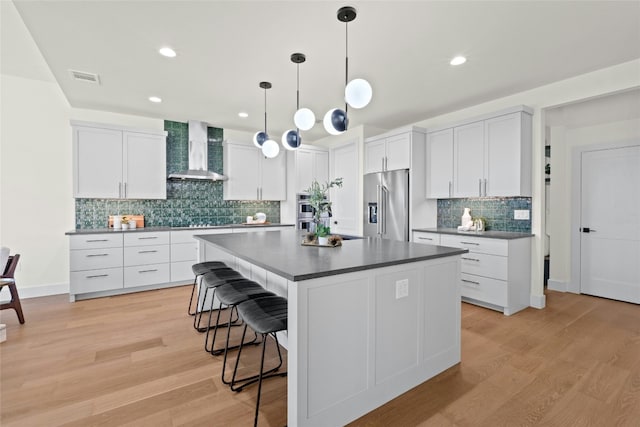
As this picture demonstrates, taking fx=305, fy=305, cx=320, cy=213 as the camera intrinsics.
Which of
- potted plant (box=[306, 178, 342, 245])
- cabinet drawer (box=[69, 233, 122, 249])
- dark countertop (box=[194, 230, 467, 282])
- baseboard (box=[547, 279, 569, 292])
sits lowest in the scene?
baseboard (box=[547, 279, 569, 292])

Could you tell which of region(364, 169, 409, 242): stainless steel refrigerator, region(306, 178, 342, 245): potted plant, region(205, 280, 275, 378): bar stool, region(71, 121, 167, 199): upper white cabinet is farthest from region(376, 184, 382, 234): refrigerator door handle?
region(71, 121, 167, 199): upper white cabinet

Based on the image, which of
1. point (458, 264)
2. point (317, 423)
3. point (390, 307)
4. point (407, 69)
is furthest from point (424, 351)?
point (407, 69)

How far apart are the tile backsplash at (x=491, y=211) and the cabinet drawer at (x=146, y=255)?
4301 mm

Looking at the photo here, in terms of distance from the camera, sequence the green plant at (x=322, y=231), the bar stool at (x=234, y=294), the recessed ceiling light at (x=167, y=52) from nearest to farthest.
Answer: the bar stool at (x=234, y=294) → the green plant at (x=322, y=231) → the recessed ceiling light at (x=167, y=52)

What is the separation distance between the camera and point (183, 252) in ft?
15.5

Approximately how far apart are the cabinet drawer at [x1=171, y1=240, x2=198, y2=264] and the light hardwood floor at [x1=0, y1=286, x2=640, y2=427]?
1.38 meters

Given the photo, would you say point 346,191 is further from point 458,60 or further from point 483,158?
point 458,60

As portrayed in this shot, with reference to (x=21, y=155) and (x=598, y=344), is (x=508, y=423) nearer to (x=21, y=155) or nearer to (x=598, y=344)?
(x=598, y=344)

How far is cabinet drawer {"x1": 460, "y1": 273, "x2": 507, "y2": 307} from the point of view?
350 cm

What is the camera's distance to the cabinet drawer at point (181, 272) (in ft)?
15.3

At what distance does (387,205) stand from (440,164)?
3.26 ft

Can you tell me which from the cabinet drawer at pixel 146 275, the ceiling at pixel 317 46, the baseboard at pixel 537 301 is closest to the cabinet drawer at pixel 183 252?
the cabinet drawer at pixel 146 275

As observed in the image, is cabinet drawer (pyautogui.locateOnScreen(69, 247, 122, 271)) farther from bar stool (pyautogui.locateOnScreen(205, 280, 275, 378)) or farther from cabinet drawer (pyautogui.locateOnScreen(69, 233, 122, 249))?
bar stool (pyautogui.locateOnScreen(205, 280, 275, 378))

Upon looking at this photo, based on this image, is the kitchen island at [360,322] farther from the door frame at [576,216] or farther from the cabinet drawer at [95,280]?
the door frame at [576,216]
